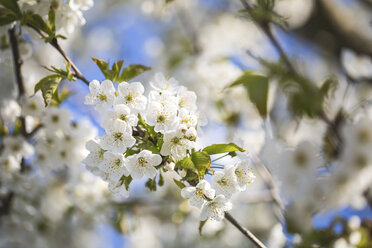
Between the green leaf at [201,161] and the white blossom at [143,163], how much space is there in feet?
0.33

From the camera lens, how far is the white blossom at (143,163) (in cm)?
94

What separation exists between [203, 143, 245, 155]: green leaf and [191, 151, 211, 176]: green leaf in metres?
0.06

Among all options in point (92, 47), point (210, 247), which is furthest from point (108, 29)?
point (210, 247)

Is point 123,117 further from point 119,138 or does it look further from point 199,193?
point 199,193

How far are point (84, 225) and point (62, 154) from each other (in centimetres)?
81

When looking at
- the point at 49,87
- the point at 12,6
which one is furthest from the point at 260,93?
the point at 12,6

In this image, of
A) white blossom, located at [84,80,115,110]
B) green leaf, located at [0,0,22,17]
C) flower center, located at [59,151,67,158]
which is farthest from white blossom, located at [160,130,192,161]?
flower center, located at [59,151,67,158]

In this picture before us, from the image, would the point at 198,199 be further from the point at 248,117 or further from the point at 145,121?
the point at 248,117

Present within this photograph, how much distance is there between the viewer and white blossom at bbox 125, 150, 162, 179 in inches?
37.0

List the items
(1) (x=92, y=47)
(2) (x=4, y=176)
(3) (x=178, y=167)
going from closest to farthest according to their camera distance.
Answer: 1. (3) (x=178, y=167)
2. (2) (x=4, y=176)
3. (1) (x=92, y=47)

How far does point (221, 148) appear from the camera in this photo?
997 millimetres

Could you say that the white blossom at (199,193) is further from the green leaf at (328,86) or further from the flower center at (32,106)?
the flower center at (32,106)

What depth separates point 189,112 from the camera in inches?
39.6

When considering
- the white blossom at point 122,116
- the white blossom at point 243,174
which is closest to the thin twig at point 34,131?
the white blossom at point 122,116
